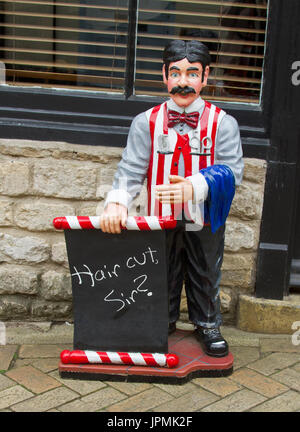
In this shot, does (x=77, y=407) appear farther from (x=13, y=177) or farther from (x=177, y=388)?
(x=13, y=177)

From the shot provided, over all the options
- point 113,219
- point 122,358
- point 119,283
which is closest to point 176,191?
point 113,219

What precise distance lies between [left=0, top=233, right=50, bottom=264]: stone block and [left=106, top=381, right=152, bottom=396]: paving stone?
1091 millimetres

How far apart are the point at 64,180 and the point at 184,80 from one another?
119 centimetres

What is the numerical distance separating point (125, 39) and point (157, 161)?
1113 mm

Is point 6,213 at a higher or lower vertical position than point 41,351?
higher

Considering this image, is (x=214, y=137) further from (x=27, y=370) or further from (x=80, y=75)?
(x=27, y=370)

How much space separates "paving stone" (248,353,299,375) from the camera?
11.6 feet

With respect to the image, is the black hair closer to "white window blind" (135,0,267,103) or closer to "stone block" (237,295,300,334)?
"white window blind" (135,0,267,103)

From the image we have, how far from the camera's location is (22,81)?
4.02 m

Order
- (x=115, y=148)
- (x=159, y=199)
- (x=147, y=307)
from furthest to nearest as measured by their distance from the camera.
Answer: (x=115, y=148) → (x=147, y=307) → (x=159, y=199)

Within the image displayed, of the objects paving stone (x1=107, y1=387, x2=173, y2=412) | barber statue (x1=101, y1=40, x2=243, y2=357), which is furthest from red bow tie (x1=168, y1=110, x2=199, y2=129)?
paving stone (x1=107, y1=387, x2=173, y2=412)

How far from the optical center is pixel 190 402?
124 inches

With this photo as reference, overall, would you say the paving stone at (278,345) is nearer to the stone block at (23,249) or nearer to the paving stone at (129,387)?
the paving stone at (129,387)

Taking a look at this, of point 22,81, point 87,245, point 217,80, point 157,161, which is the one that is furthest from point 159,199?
point 22,81
